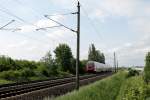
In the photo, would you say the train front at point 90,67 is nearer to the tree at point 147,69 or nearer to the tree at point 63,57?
the tree at point 63,57

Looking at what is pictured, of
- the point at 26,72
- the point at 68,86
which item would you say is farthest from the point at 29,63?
the point at 68,86

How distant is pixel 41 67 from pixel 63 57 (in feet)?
74.3

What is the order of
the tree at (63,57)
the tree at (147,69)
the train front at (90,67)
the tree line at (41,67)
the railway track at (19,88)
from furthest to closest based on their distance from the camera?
the tree at (63,57), the train front at (90,67), the tree at (147,69), the tree line at (41,67), the railway track at (19,88)

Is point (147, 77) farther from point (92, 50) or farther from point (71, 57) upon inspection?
point (92, 50)

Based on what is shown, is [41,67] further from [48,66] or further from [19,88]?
[19,88]

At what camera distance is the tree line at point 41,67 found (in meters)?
60.4

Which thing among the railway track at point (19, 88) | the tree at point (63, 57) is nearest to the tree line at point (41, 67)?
the tree at point (63, 57)

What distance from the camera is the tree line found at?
60.4 metres

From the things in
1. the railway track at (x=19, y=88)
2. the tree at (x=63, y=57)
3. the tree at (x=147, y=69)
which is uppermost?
the tree at (x=63, y=57)

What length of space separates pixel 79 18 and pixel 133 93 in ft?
28.5

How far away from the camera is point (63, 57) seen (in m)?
98.3

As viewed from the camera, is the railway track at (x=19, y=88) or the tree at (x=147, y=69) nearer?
the railway track at (x=19, y=88)

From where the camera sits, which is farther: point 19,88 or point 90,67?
point 90,67

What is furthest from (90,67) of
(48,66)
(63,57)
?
(48,66)
